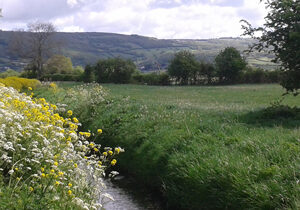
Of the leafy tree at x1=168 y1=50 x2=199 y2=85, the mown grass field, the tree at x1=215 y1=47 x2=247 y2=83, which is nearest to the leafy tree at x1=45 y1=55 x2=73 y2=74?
the leafy tree at x1=168 y1=50 x2=199 y2=85

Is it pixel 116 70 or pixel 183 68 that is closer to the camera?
pixel 183 68

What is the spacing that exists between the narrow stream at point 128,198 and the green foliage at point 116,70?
52.8m

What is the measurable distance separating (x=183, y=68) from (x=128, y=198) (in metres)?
51.3

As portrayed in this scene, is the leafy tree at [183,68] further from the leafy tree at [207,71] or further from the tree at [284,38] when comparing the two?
the tree at [284,38]

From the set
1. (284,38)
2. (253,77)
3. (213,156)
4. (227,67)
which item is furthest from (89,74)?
(213,156)

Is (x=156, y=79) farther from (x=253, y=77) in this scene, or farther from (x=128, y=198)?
(x=128, y=198)

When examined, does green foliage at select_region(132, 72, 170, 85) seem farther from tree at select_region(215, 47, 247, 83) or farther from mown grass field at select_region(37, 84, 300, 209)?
mown grass field at select_region(37, 84, 300, 209)

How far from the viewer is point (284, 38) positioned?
49.9 feet

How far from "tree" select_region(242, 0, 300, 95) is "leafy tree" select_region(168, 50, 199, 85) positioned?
145 ft

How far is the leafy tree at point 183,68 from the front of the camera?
198 feet

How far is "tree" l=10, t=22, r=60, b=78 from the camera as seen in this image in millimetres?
81225

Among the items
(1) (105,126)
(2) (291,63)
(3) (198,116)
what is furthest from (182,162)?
(2) (291,63)

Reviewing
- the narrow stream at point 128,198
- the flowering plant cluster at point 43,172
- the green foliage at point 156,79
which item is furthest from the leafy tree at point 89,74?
the flowering plant cluster at point 43,172

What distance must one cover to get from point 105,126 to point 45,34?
7351 cm
